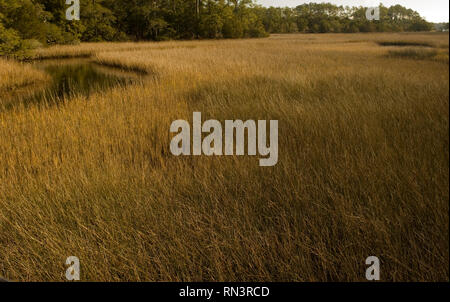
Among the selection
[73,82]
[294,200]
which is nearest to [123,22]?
[73,82]

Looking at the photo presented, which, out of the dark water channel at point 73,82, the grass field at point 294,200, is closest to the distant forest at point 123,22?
the dark water channel at point 73,82

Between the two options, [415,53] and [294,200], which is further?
[294,200]

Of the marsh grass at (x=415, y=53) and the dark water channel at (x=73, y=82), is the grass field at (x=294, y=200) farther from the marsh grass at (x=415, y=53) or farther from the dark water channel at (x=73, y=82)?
the dark water channel at (x=73, y=82)

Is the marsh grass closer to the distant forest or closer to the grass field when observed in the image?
the grass field

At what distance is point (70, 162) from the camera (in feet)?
9.93

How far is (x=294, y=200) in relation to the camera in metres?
2.13

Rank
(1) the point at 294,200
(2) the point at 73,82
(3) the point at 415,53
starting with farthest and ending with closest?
(2) the point at 73,82 < (1) the point at 294,200 < (3) the point at 415,53

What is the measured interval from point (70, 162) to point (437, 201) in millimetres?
2949

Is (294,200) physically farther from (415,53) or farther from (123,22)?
(123,22)

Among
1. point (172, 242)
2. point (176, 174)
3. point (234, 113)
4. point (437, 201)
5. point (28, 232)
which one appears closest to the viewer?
point (437, 201)

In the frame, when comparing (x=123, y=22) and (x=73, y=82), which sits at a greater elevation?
(x=123, y=22)

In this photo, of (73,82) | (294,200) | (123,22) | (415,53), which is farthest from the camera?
(123,22)

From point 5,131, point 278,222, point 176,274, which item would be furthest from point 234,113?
point 5,131

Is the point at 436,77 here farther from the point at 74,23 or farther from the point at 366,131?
the point at 74,23
